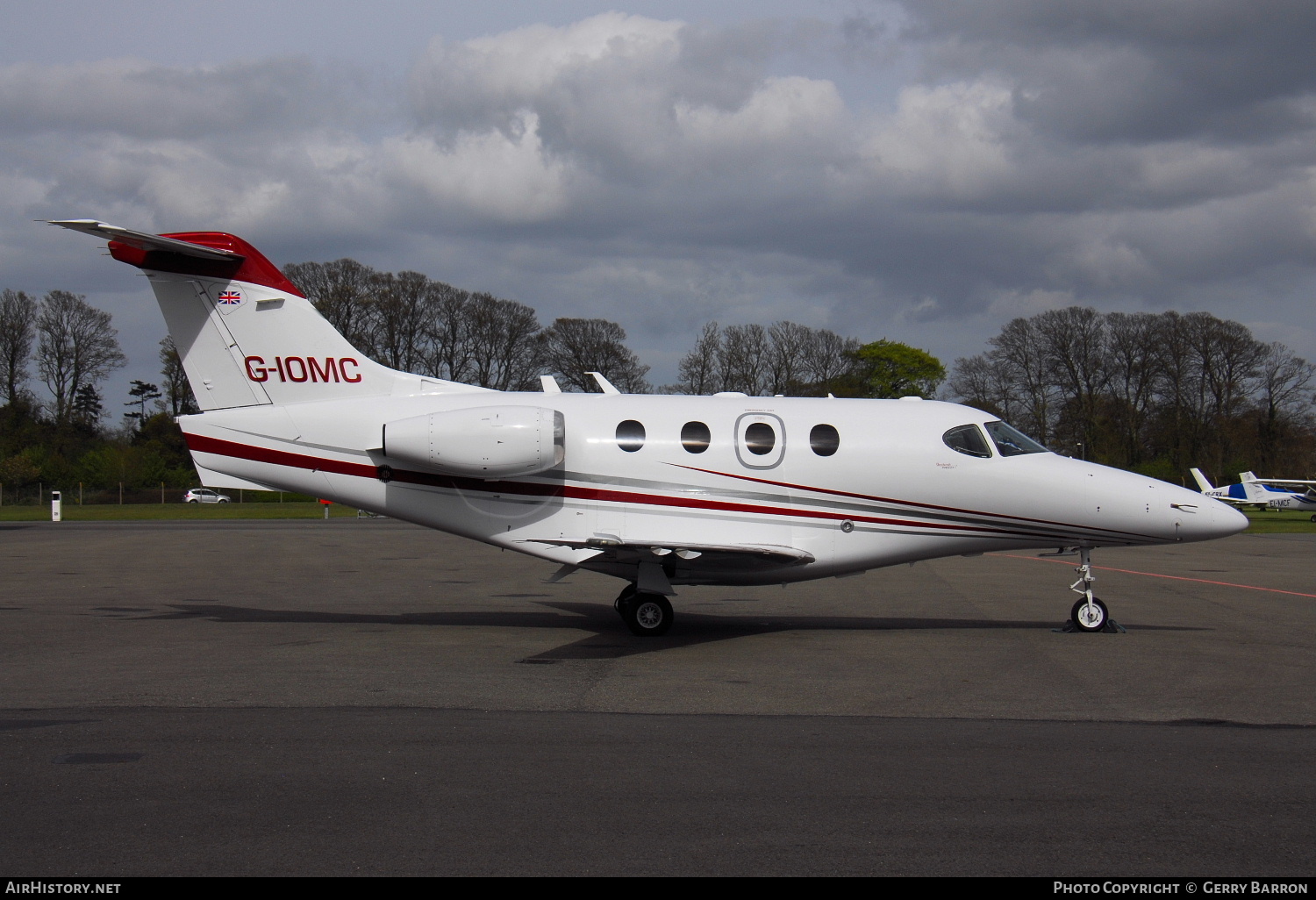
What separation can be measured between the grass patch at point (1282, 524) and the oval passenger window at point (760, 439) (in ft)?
83.9

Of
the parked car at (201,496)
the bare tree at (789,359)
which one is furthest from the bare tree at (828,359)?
the parked car at (201,496)

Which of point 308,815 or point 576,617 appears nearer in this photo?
point 308,815

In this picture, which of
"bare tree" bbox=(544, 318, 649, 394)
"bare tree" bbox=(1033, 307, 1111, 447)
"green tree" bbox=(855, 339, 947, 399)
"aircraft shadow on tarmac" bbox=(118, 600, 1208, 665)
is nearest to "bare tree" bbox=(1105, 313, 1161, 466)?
"bare tree" bbox=(1033, 307, 1111, 447)

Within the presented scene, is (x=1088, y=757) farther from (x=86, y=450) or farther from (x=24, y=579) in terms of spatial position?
(x=86, y=450)

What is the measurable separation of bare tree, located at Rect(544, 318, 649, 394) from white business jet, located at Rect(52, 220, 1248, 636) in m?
48.5

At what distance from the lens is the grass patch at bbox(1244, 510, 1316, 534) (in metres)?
40.8

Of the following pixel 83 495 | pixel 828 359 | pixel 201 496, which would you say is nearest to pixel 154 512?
pixel 83 495

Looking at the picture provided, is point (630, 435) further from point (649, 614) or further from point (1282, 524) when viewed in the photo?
point (1282, 524)

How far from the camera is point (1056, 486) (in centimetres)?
1298

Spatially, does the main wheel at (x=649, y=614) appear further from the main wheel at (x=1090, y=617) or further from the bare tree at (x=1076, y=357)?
the bare tree at (x=1076, y=357)

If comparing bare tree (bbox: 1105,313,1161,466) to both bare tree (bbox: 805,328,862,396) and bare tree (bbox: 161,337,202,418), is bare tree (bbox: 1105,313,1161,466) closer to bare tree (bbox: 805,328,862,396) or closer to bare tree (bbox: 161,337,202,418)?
bare tree (bbox: 805,328,862,396)

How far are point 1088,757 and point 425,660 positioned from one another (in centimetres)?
659

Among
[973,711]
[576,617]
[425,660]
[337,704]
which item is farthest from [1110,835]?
[576,617]

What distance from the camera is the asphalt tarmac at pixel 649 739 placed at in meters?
5.11
